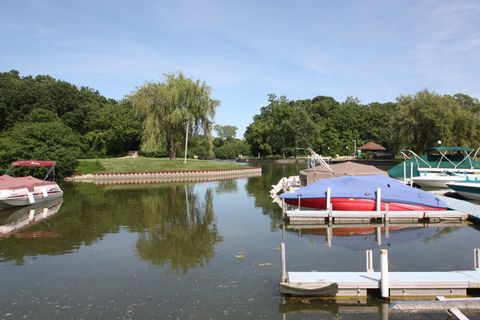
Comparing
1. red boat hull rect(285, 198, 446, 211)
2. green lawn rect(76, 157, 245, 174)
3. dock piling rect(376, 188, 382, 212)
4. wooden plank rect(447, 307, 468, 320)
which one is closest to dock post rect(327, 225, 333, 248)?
red boat hull rect(285, 198, 446, 211)

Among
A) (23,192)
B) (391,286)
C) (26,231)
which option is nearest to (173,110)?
(23,192)

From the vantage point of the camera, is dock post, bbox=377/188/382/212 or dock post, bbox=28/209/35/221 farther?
dock post, bbox=28/209/35/221

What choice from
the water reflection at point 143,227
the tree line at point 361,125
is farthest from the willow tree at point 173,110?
the water reflection at point 143,227

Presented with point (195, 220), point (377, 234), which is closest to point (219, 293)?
point (377, 234)

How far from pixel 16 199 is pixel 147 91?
1292 inches

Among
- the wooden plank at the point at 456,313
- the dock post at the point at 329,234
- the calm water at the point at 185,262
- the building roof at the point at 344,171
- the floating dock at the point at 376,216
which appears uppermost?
the building roof at the point at 344,171

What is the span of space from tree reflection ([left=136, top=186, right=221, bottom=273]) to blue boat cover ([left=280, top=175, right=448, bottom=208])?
5.31 m

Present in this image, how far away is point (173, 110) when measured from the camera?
53.6 m

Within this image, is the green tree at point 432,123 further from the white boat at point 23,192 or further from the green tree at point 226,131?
the green tree at point 226,131

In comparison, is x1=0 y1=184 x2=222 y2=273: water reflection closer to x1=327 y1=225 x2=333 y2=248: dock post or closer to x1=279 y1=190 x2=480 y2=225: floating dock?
x1=327 y1=225 x2=333 y2=248: dock post

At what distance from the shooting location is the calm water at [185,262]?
932 cm

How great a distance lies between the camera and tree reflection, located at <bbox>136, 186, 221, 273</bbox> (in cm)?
1366

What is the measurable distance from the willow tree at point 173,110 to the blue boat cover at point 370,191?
34453mm

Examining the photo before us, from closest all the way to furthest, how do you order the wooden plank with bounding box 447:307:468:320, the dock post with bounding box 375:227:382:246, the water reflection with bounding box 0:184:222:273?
the wooden plank with bounding box 447:307:468:320, the water reflection with bounding box 0:184:222:273, the dock post with bounding box 375:227:382:246
